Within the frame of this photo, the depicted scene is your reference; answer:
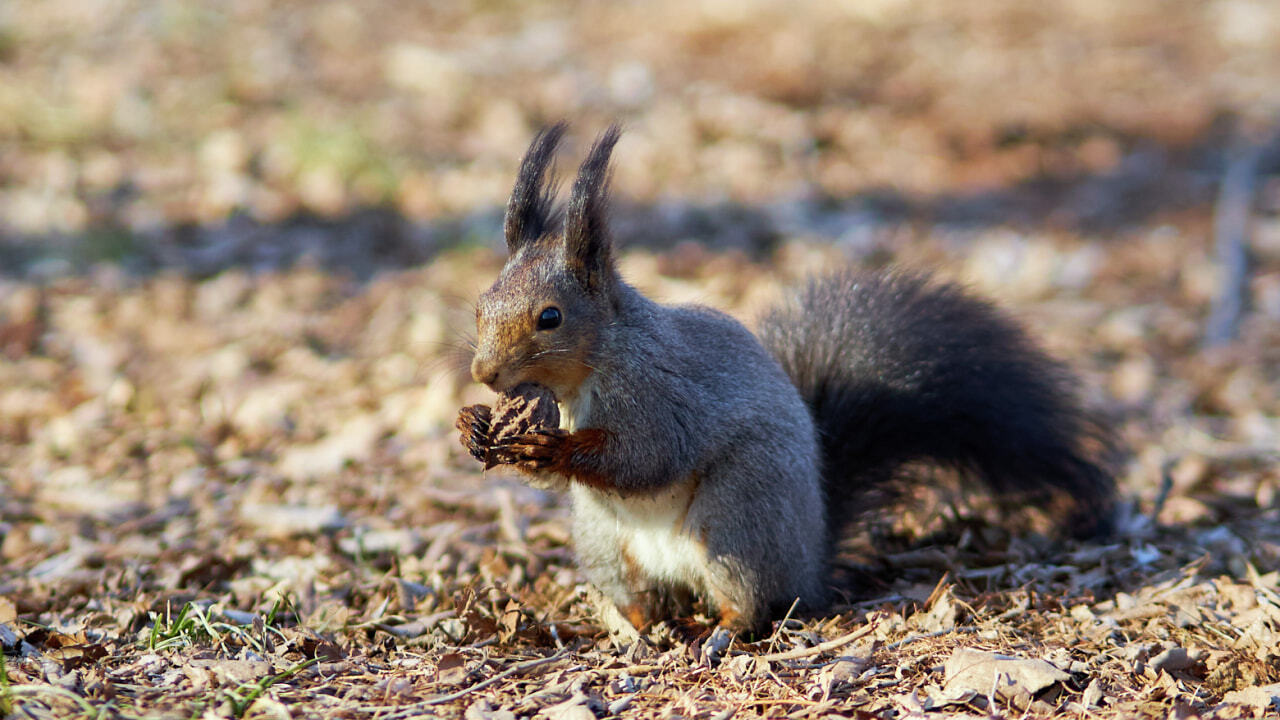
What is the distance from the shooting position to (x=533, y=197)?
8.84 feet

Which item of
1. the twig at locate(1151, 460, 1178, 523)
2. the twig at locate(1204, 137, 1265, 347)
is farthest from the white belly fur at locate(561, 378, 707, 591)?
the twig at locate(1204, 137, 1265, 347)

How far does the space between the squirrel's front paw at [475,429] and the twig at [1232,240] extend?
407 centimetres

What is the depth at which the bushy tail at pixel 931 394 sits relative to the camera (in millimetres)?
3092

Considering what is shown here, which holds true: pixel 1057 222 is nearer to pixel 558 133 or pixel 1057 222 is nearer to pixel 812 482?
pixel 812 482

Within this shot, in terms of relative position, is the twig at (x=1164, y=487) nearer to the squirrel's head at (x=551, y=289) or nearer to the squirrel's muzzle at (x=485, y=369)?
the squirrel's head at (x=551, y=289)

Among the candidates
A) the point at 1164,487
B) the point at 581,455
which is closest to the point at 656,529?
the point at 581,455

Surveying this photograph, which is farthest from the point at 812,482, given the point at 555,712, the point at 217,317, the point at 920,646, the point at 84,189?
the point at 84,189

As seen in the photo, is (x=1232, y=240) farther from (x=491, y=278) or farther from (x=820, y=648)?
(x=820, y=648)

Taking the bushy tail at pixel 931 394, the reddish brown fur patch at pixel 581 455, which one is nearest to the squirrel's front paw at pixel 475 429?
the reddish brown fur patch at pixel 581 455

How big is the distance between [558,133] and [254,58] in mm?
6114

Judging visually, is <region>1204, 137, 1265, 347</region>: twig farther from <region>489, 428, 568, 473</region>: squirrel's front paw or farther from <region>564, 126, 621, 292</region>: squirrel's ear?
<region>489, 428, 568, 473</region>: squirrel's front paw

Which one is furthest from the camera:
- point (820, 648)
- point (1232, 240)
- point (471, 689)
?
point (1232, 240)

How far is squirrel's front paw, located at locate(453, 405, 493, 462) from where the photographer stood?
257 cm

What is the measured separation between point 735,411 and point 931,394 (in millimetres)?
678
